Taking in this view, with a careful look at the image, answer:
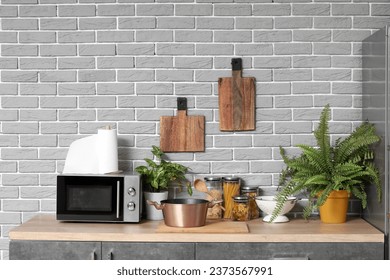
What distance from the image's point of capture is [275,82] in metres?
4.01

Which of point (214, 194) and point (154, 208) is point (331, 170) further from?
point (154, 208)

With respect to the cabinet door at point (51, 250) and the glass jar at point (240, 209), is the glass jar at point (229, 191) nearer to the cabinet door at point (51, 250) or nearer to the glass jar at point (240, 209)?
the glass jar at point (240, 209)

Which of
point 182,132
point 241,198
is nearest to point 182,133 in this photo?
point 182,132

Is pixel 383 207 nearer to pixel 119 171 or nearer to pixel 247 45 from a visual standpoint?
pixel 247 45

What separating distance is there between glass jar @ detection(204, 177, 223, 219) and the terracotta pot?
622 mm

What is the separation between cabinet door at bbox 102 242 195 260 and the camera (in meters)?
3.38

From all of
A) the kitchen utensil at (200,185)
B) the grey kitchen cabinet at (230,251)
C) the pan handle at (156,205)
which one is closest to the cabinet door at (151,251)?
the grey kitchen cabinet at (230,251)

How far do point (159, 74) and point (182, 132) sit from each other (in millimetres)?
401

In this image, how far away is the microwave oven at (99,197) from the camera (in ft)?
12.0

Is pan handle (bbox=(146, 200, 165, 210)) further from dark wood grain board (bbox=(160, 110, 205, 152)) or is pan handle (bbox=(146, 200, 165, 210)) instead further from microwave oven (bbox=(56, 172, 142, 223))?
dark wood grain board (bbox=(160, 110, 205, 152))

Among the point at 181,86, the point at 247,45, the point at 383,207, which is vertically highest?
the point at 247,45

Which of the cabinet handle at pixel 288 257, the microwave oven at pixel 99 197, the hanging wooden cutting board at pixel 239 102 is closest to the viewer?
the cabinet handle at pixel 288 257
